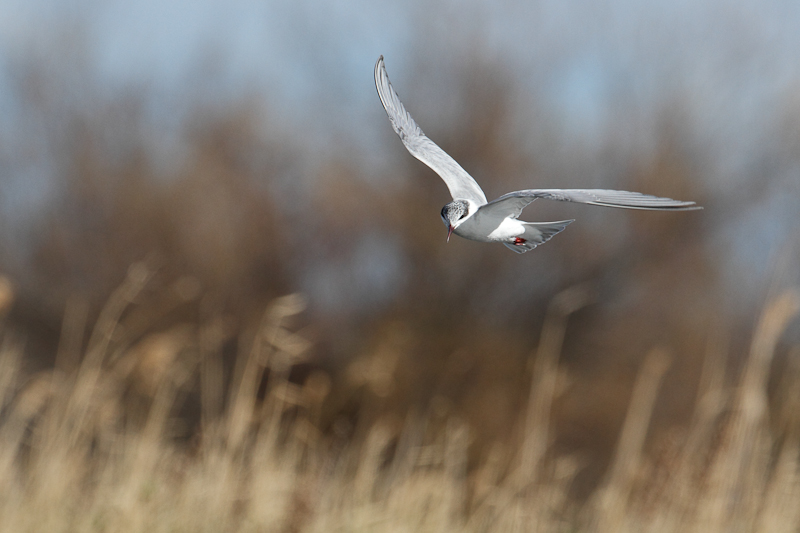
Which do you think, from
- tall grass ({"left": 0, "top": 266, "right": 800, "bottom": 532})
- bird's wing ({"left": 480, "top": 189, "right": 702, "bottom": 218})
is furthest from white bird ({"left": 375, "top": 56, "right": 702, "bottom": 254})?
tall grass ({"left": 0, "top": 266, "right": 800, "bottom": 532})

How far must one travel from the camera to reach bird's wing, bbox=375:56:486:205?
764mm

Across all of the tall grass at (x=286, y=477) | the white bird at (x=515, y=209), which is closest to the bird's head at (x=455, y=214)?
the white bird at (x=515, y=209)

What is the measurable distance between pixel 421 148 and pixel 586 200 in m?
0.50

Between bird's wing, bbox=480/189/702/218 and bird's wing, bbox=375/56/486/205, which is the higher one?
bird's wing, bbox=375/56/486/205

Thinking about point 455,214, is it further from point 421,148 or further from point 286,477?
point 286,477

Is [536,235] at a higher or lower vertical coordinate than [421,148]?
lower

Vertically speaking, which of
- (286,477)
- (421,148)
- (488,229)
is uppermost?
(421,148)

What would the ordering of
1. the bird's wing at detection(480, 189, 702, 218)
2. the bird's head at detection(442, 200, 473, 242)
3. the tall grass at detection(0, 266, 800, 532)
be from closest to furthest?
the bird's wing at detection(480, 189, 702, 218) < the bird's head at detection(442, 200, 473, 242) < the tall grass at detection(0, 266, 800, 532)

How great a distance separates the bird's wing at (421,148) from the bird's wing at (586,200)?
5.2 inches

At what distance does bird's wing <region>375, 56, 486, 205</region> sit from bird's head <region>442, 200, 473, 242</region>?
0.20ft

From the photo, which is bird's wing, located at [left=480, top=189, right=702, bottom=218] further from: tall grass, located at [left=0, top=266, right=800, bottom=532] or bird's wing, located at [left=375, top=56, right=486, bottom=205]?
tall grass, located at [left=0, top=266, right=800, bottom=532]

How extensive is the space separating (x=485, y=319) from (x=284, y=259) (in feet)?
8.57

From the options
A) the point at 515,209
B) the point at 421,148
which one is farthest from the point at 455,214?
the point at 421,148

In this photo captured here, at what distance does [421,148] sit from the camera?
1.00 meters
